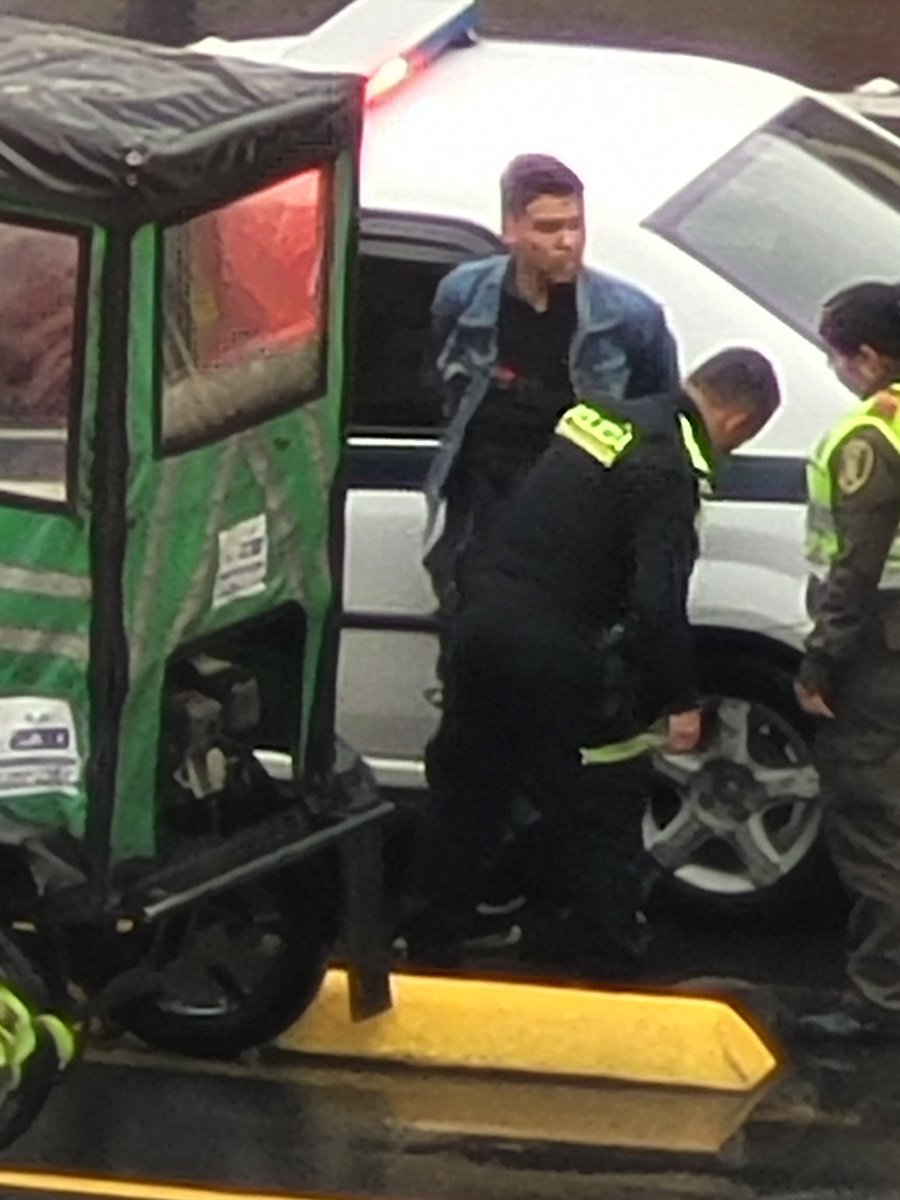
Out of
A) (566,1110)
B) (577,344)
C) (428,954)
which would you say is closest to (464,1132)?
(566,1110)

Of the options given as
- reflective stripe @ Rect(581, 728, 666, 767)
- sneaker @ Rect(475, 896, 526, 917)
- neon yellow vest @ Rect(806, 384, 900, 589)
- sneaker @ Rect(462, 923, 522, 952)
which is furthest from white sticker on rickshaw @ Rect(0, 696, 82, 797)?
sneaker @ Rect(475, 896, 526, 917)

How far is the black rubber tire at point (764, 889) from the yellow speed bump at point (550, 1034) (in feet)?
2.01

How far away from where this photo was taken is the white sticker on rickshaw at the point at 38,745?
17.4 ft

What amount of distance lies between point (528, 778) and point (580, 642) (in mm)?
460

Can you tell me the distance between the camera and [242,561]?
5.56 metres

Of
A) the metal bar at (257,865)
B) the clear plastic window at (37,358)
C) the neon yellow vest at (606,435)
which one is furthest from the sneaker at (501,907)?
the clear plastic window at (37,358)

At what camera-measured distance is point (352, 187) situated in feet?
19.1

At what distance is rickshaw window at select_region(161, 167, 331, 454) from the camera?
5.32 meters

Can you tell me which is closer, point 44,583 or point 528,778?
point 44,583

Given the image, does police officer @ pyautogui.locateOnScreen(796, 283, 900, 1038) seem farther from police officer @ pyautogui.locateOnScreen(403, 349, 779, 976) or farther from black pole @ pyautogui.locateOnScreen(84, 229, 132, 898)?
black pole @ pyautogui.locateOnScreen(84, 229, 132, 898)

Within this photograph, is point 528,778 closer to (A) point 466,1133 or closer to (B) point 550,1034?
(B) point 550,1034

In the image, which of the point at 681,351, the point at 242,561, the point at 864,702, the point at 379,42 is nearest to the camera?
the point at 242,561

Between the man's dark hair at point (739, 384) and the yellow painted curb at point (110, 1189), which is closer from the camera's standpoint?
the yellow painted curb at point (110, 1189)

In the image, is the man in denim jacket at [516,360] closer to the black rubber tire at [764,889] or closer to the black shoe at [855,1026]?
the black rubber tire at [764,889]
